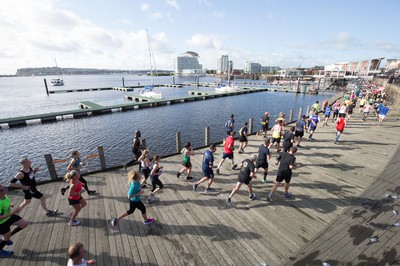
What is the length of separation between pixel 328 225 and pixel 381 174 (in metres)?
5.13

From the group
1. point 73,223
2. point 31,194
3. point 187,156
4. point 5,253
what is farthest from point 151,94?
point 5,253

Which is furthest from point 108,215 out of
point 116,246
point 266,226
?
point 266,226

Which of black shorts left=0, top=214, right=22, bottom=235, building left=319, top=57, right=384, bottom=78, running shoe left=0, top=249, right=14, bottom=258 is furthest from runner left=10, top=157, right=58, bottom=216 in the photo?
building left=319, top=57, right=384, bottom=78

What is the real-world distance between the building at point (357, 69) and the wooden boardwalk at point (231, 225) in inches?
4286

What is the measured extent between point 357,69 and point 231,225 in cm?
14495

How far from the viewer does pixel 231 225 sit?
18.5 ft

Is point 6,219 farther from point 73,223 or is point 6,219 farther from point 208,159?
point 208,159

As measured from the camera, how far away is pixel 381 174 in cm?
838

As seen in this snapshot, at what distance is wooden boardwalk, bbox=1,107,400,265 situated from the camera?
4.60 metres

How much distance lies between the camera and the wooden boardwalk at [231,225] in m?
4.60

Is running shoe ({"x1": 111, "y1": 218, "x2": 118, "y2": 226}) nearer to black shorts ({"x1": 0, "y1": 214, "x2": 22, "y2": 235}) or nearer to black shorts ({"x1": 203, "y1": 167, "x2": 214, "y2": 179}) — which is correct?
black shorts ({"x1": 0, "y1": 214, "x2": 22, "y2": 235})

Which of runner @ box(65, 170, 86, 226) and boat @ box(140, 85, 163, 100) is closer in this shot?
runner @ box(65, 170, 86, 226)

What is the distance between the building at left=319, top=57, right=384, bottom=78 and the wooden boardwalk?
109 metres

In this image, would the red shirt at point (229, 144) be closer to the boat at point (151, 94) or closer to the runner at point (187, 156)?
the runner at point (187, 156)
